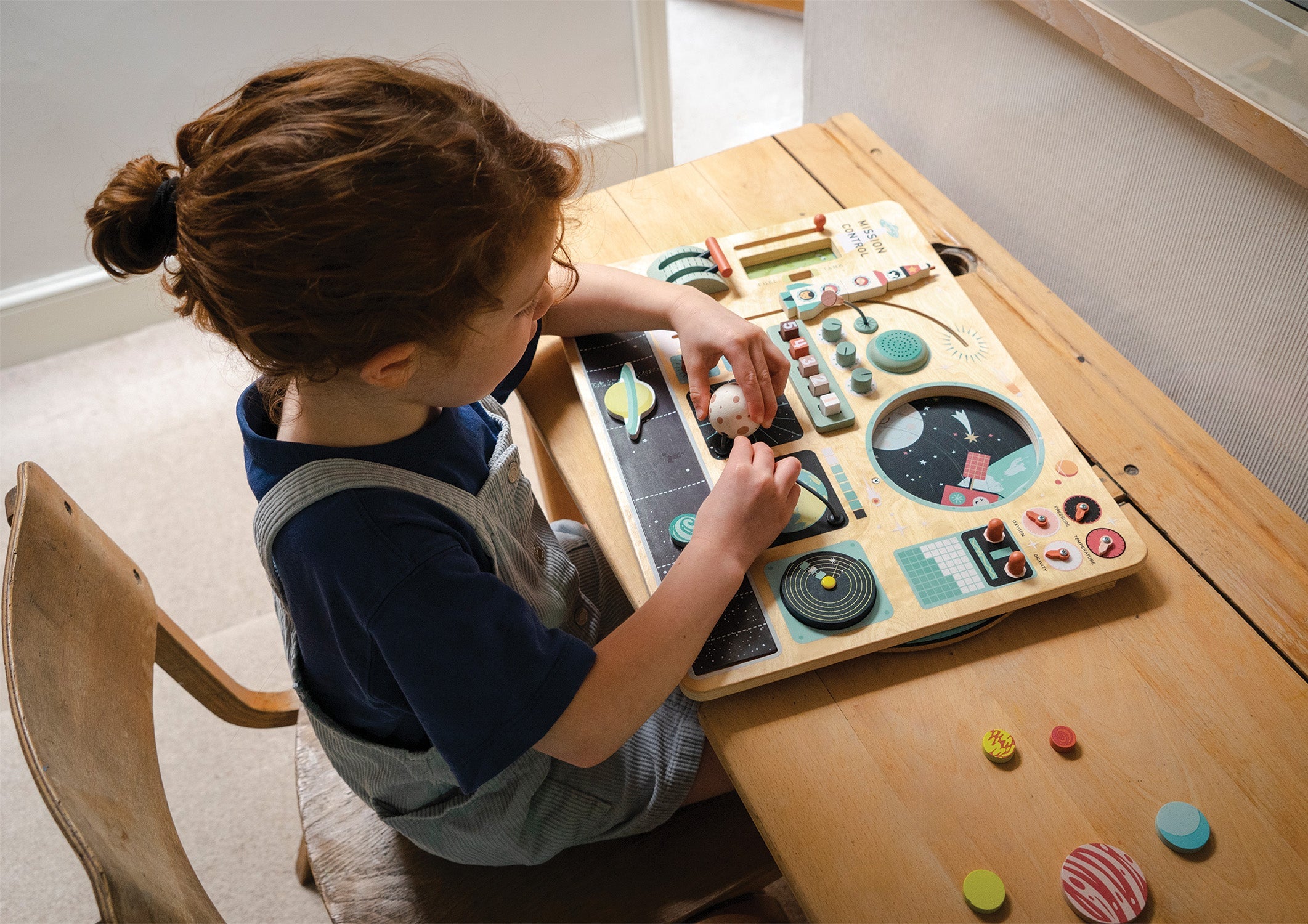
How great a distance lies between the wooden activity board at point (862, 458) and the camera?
28.7 inches

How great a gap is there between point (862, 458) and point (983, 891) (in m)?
0.36

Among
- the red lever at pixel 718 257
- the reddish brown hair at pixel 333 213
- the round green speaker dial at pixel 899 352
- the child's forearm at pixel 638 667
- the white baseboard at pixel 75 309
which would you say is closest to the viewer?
the reddish brown hair at pixel 333 213

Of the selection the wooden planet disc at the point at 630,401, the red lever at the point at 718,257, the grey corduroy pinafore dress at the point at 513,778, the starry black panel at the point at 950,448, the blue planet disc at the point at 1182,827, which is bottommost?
the grey corduroy pinafore dress at the point at 513,778

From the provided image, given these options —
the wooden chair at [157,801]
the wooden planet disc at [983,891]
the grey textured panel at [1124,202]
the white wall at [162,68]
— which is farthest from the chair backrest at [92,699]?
the white wall at [162,68]

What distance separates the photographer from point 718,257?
3.35 ft

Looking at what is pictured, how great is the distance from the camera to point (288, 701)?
102 centimetres

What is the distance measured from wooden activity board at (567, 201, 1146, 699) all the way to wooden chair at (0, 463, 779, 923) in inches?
9.2

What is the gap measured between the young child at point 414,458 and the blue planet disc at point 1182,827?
A: 12.8 inches

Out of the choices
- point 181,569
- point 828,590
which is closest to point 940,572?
point 828,590

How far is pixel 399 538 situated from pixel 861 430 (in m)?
0.42

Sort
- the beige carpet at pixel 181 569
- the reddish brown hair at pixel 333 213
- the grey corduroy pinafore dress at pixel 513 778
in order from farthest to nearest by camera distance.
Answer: the beige carpet at pixel 181 569 → the grey corduroy pinafore dress at pixel 513 778 → the reddish brown hair at pixel 333 213

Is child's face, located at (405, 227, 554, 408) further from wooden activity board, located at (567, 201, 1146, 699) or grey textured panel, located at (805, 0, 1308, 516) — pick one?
grey textured panel, located at (805, 0, 1308, 516)

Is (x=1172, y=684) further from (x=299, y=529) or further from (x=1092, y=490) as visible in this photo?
(x=299, y=529)

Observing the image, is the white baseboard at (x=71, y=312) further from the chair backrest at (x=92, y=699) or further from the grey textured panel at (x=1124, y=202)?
the grey textured panel at (x=1124, y=202)
